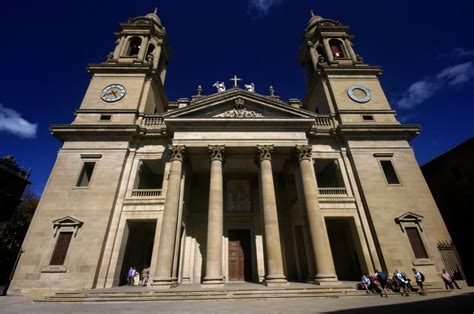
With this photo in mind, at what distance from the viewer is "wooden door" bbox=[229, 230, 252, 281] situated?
18.3 meters

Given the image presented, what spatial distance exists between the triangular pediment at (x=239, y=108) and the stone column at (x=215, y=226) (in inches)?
123

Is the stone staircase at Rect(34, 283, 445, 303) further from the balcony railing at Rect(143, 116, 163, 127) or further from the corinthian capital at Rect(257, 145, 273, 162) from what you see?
the balcony railing at Rect(143, 116, 163, 127)

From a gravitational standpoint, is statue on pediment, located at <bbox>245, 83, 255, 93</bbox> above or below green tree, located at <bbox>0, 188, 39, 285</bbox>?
above

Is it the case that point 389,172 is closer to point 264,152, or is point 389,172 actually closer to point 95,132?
point 264,152

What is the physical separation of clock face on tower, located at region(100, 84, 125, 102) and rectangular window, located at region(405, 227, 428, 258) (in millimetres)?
24641

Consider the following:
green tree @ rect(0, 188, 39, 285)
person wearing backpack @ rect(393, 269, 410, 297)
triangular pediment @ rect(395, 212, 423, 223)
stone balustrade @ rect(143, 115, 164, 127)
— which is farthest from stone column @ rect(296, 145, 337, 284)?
green tree @ rect(0, 188, 39, 285)

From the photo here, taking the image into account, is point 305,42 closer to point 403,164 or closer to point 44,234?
point 403,164

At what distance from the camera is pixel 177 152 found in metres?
16.8

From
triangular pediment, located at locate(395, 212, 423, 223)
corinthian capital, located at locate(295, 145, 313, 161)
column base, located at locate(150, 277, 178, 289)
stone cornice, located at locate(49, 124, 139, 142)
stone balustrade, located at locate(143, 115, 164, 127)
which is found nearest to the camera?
column base, located at locate(150, 277, 178, 289)

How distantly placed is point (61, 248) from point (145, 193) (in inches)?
231

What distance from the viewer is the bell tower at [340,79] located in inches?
819

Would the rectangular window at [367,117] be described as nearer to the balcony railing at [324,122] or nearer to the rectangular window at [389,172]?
the balcony railing at [324,122]

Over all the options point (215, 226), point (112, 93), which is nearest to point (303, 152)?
point (215, 226)

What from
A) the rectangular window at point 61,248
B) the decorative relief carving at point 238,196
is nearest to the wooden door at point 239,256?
the decorative relief carving at point 238,196
